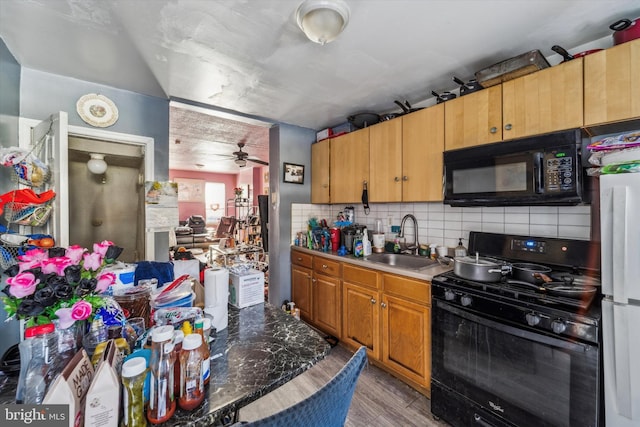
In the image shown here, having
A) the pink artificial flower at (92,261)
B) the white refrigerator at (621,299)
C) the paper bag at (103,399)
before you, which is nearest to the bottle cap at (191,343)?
the paper bag at (103,399)

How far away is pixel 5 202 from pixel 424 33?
2504 mm

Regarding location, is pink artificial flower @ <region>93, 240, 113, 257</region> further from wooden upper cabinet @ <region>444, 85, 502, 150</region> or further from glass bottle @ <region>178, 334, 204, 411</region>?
wooden upper cabinet @ <region>444, 85, 502, 150</region>

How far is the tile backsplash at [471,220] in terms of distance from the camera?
5.42ft

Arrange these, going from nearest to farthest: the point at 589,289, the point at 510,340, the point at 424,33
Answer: the point at 589,289 → the point at 510,340 → the point at 424,33

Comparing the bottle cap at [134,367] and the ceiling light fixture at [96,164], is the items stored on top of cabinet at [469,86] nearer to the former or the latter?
the bottle cap at [134,367]

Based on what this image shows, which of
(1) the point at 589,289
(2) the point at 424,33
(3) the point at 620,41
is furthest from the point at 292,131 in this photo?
(1) the point at 589,289

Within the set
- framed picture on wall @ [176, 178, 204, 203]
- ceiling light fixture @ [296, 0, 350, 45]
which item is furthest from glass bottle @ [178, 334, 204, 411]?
framed picture on wall @ [176, 178, 204, 203]

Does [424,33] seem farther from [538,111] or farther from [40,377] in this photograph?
[40,377]

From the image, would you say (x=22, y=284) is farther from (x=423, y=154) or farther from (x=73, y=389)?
(x=423, y=154)

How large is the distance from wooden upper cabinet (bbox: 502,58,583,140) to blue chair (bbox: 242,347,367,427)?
174cm

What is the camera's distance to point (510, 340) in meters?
1.35

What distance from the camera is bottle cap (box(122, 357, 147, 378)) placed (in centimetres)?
57

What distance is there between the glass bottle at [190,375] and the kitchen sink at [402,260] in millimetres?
1797

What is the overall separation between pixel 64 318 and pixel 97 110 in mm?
2117
